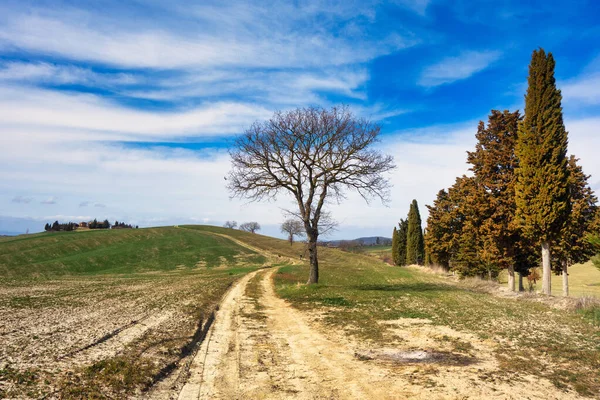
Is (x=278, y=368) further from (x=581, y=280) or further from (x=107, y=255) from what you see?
(x=581, y=280)

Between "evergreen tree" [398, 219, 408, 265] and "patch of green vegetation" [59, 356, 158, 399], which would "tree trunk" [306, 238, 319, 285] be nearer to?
"patch of green vegetation" [59, 356, 158, 399]

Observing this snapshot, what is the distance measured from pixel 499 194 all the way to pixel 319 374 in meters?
26.4

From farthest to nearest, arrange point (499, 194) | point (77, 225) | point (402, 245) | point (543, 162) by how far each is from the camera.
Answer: point (77, 225) → point (402, 245) → point (499, 194) → point (543, 162)

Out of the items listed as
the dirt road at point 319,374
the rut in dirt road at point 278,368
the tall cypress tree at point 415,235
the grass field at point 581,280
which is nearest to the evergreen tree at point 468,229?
the grass field at point 581,280

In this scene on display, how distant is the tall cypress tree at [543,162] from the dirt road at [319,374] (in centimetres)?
1692

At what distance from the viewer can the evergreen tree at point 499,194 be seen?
27781 millimetres

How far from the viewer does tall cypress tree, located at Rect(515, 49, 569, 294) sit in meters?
21.8

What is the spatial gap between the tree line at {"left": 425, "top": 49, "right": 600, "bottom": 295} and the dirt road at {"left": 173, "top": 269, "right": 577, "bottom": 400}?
1278cm

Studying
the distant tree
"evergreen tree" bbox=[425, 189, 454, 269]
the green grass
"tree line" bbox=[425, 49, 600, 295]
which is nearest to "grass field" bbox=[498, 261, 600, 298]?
"evergreen tree" bbox=[425, 189, 454, 269]

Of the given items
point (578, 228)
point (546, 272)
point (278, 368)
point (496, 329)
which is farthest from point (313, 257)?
point (578, 228)

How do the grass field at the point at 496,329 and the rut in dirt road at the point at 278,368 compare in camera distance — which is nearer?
the rut in dirt road at the point at 278,368

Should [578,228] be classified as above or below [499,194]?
below

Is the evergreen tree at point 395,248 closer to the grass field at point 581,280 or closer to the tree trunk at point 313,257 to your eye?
the grass field at point 581,280

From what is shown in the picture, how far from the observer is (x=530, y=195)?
22.8 meters
